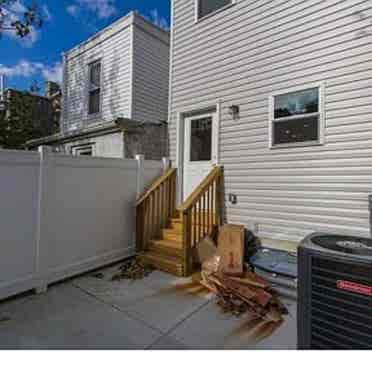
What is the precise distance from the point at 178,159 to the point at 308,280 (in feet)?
13.7

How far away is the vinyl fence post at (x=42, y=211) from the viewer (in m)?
3.51

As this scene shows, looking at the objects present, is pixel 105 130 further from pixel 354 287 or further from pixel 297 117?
pixel 354 287

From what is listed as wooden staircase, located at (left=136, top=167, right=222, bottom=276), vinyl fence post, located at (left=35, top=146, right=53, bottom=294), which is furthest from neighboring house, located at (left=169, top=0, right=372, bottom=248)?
vinyl fence post, located at (left=35, top=146, right=53, bottom=294)

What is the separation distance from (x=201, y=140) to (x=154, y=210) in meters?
1.77

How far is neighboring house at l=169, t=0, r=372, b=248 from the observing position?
3.71 metres

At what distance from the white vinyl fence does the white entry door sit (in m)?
1.09

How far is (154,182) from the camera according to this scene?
5.40 meters

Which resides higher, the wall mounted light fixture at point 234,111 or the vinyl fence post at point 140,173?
the wall mounted light fixture at point 234,111

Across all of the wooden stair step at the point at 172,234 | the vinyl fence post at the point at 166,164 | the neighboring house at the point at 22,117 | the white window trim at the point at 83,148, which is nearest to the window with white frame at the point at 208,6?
the vinyl fence post at the point at 166,164

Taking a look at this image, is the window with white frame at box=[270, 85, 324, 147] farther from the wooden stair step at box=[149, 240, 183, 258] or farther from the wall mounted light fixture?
the wooden stair step at box=[149, 240, 183, 258]

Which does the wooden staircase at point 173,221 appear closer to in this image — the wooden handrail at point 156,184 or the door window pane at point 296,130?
the wooden handrail at point 156,184

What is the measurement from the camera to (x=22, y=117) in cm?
1056

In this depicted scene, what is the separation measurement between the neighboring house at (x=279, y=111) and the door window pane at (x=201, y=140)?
0.02 m

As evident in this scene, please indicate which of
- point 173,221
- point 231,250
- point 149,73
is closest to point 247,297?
point 231,250
